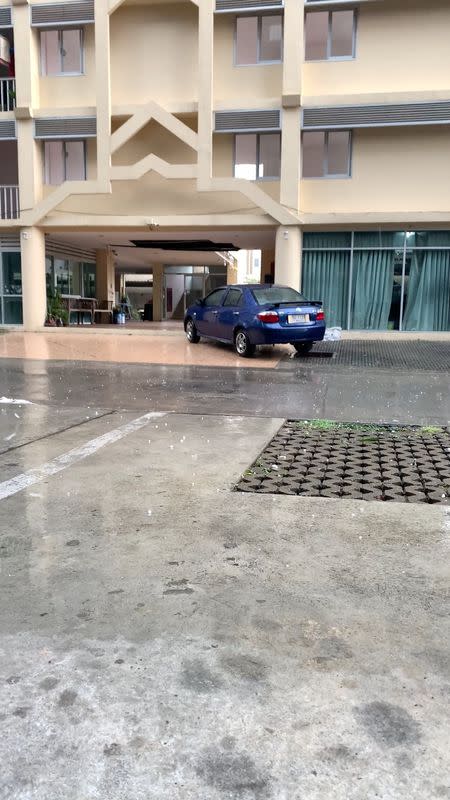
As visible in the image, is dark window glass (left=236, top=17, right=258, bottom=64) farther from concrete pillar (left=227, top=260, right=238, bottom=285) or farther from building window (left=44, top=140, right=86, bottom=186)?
concrete pillar (left=227, top=260, right=238, bottom=285)

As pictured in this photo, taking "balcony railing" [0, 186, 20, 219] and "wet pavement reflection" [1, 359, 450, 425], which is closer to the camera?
"wet pavement reflection" [1, 359, 450, 425]

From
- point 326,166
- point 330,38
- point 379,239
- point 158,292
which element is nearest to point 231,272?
point 158,292

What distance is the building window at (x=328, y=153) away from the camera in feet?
61.3

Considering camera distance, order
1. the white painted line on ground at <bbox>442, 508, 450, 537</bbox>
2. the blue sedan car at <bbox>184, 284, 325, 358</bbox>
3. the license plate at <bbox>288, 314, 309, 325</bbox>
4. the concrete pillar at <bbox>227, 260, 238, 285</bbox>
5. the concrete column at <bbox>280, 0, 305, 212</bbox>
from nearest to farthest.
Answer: the white painted line on ground at <bbox>442, 508, 450, 537</bbox> → the blue sedan car at <bbox>184, 284, 325, 358</bbox> → the license plate at <bbox>288, 314, 309, 325</bbox> → the concrete column at <bbox>280, 0, 305, 212</bbox> → the concrete pillar at <bbox>227, 260, 238, 285</bbox>

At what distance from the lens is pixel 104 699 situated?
7.29 ft

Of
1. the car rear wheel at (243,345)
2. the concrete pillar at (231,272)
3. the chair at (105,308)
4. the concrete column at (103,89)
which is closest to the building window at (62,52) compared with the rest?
the concrete column at (103,89)

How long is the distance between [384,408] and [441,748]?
636cm

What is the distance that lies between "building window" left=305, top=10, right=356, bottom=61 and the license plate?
984 cm

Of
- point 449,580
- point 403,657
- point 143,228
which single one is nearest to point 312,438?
point 449,580

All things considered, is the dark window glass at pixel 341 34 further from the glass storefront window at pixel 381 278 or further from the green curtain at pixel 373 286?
the green curtain at pixel 373 286

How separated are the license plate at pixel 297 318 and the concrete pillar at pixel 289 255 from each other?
5.77 metres

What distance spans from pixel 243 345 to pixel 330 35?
10.8 m

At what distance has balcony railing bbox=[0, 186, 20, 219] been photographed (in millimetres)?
21438

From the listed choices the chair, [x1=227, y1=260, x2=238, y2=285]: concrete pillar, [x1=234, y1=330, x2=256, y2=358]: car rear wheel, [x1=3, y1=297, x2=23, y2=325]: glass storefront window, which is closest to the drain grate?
[x1=234, y1=330, x2=256, y2=358]: car rear wheel
